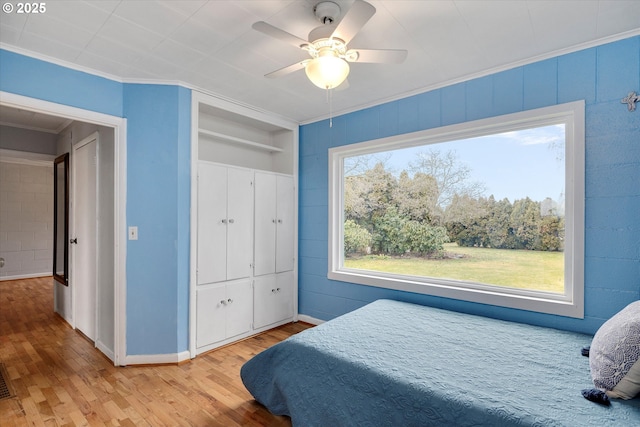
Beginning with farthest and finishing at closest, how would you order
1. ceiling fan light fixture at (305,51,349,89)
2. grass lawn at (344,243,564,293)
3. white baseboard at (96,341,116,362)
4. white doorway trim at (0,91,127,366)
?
1. white baseboard at (96,341,116,362)
2. white doorway trim at (0,91,127,366)
3. grass lawn at (344,243,564,293)
4. ceiling fan light fixture at (305,51,349,89)

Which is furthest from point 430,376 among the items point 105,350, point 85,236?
point 85,236

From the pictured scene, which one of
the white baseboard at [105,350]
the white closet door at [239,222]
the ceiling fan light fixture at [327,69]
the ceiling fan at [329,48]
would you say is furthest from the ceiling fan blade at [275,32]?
the white baseboard at [105,350]

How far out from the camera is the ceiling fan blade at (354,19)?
56.3 inches

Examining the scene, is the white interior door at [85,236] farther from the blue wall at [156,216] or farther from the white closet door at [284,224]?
the white closet door at [284,224]

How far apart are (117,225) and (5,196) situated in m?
5.40

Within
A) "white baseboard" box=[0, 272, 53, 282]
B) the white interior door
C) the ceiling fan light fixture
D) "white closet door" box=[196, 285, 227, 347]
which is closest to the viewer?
the ceiling fan light fixture

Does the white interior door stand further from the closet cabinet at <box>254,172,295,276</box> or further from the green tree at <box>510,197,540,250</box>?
the green tree at <box>510,197,540,250</box>

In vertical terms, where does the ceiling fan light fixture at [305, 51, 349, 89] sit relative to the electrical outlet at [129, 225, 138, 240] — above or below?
above

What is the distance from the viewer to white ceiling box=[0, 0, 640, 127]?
181 cm

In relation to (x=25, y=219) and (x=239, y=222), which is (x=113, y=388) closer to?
(x=239, y=222)

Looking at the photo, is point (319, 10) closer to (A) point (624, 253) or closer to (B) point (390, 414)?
(B) point (390, 414)

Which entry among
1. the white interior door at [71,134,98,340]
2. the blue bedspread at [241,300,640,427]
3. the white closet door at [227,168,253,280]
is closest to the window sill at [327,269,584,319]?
the blue bedspread at [241,300,640,427]

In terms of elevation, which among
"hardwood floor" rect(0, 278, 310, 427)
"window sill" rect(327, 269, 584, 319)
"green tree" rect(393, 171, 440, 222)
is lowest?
"hardwood floor" rect(0, 278, 310, 427)

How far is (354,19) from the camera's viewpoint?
153 cm
